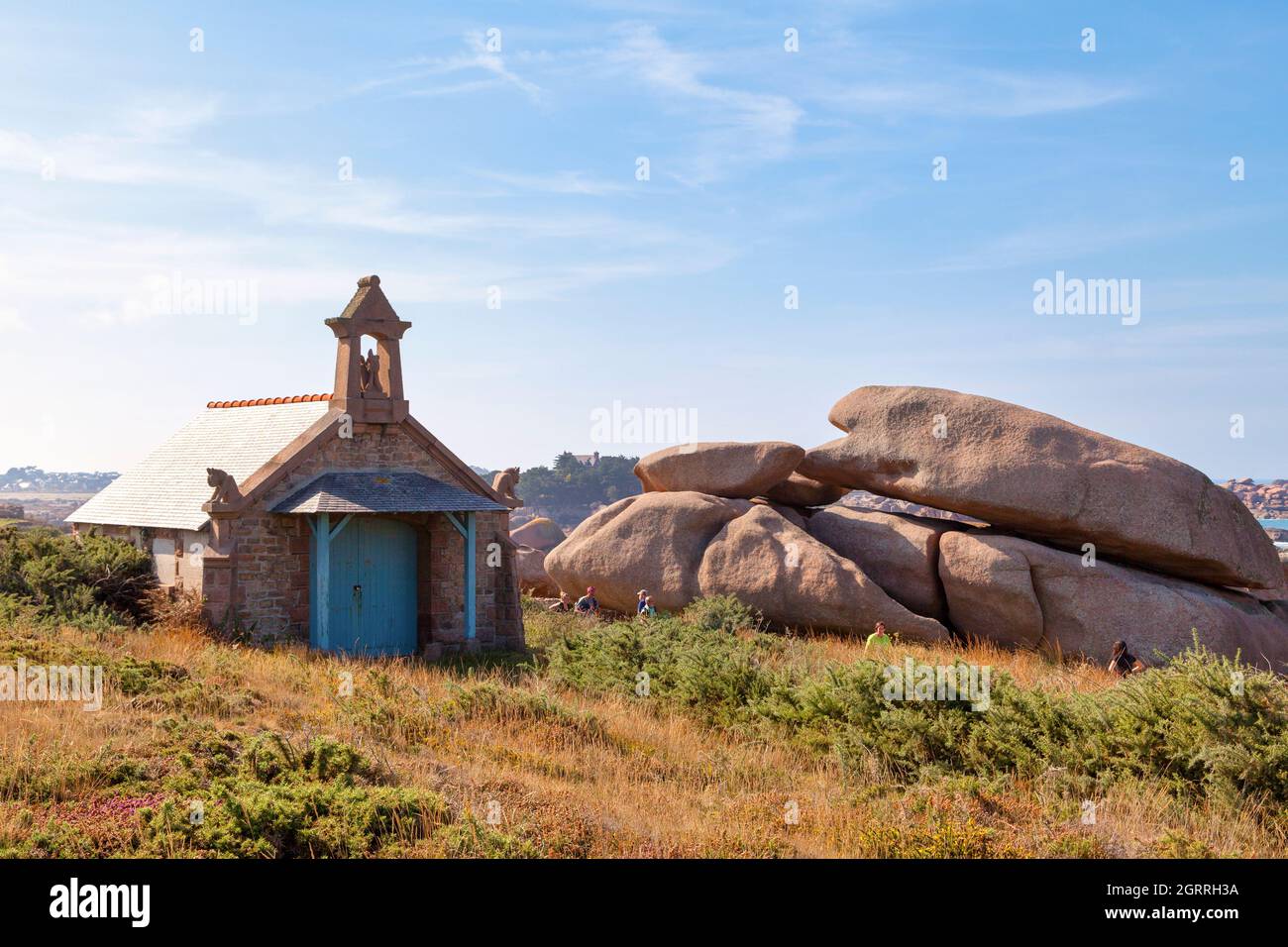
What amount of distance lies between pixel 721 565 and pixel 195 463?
1115 cm

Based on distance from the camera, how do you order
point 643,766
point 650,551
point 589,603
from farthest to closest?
point 589,603 → point 650,551 → point 643,766

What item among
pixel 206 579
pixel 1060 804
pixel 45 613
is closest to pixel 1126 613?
pixel 1060 804

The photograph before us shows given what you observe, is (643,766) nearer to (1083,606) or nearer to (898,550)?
(898,550)

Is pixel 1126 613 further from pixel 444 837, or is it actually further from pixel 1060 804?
pixel 444 837

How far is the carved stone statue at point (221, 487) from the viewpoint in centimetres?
1848

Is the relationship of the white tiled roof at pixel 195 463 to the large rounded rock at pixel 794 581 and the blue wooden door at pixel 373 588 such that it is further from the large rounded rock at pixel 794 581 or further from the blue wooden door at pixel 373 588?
the large rounded rock at pixel 794 581

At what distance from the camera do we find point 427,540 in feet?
70.3

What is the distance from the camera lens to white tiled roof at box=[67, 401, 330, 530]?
20.5 metres

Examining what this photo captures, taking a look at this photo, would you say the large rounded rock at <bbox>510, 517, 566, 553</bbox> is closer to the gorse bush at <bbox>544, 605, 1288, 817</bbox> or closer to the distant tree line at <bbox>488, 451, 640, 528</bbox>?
the gorse bush at <bbox>544, 605, 1288, 817</bbox>

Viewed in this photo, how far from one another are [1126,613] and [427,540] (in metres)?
14.0

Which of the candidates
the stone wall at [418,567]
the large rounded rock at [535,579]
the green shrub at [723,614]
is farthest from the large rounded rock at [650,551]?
the large rounded rock at [535,579]

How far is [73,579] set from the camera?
19.3 metres

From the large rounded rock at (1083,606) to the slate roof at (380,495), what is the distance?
393 inches

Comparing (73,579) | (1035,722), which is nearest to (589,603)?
(73,579)
